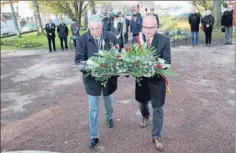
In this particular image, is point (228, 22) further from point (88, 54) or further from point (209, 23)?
point (88, 54)

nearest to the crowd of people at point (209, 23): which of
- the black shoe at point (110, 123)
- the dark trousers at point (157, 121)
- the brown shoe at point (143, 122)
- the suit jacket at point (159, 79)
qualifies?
the brown shoe at point (143, 122)

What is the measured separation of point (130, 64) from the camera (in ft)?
14.0

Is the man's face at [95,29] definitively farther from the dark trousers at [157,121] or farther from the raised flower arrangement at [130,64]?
the dark trousers at [157,121]

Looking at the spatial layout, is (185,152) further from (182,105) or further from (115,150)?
(182,105)

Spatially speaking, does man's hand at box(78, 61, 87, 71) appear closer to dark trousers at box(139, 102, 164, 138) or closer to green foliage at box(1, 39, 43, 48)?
dark trousers at box(139, 102, 164, 138)

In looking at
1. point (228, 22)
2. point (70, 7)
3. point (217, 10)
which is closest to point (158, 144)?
point (228, 22)

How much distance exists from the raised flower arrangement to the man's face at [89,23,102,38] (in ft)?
1.55

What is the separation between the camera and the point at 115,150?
500cm

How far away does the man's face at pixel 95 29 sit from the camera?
15.6 ft

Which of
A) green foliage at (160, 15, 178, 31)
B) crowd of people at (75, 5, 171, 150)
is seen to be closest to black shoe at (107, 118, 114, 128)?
crowd of people at (75, 5, 171, 150)

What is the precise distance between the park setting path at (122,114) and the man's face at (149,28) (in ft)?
5.90

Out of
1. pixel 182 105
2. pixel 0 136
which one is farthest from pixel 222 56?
pixel 0 136

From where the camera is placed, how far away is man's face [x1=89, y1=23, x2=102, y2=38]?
4.76 meters

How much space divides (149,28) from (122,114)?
2.54 metres
